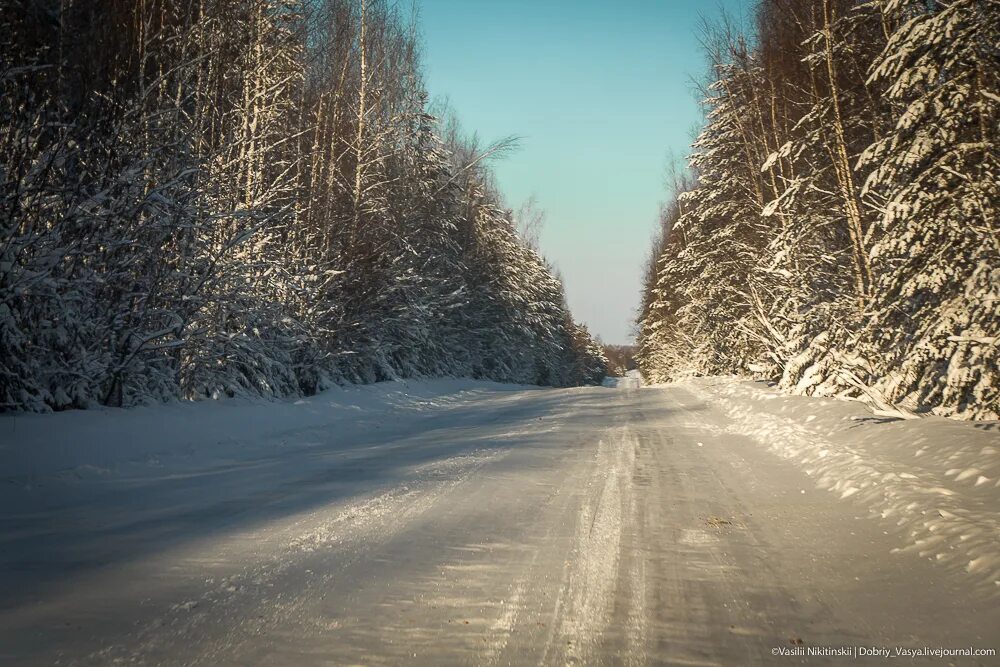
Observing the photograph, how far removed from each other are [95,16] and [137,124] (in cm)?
158

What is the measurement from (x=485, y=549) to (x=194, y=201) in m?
7.53

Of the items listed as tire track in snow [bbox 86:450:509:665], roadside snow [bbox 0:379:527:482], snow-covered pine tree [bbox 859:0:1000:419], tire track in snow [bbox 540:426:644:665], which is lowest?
tire track in snow [bbox 540:426:644:665]

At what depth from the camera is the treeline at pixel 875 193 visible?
25.9 feet

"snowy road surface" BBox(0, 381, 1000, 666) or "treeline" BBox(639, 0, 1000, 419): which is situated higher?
"treeline" BBox(639, 0, 1000, 419)

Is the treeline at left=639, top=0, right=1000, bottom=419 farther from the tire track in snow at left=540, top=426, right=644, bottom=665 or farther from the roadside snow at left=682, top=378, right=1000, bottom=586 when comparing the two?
the tire track in snow at left=540, top=426, right=644, bottom=665

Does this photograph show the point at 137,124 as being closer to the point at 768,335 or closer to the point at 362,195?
the point at 362,195

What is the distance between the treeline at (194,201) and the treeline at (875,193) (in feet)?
28.0

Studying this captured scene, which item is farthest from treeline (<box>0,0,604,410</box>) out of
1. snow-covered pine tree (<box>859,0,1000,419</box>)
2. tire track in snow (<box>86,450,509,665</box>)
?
snow-covered pine tree (<box>859,0,1000,419</box>)

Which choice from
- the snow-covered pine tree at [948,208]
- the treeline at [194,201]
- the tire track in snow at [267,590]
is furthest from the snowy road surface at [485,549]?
the treeline at [194,201]

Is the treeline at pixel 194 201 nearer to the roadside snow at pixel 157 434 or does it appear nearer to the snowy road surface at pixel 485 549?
the roadside snow at pixel 157 434

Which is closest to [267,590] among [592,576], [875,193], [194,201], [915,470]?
[592,576]

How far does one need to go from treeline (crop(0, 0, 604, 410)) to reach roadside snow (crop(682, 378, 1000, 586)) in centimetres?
860

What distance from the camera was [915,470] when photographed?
598cm

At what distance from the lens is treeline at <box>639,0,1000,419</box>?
789 centimetres
